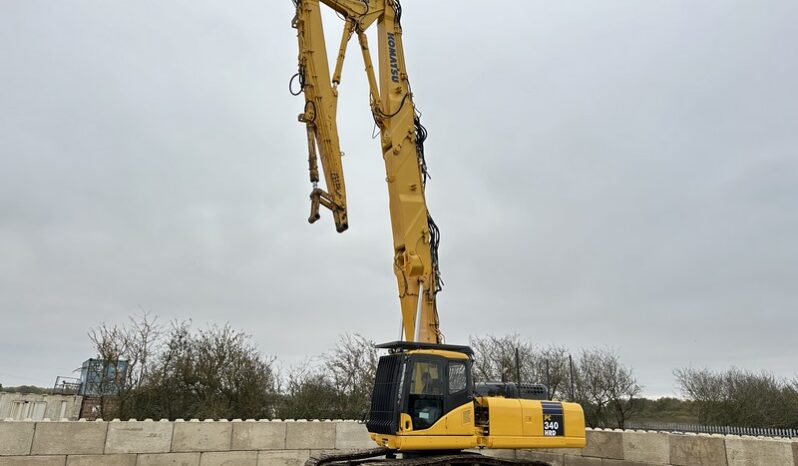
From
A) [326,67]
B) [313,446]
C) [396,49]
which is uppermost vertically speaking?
[396,49]

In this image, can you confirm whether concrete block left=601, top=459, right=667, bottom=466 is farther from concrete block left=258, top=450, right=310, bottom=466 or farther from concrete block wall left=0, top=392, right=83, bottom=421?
concrete block wall left=0, top=392, right=83, bottom=421

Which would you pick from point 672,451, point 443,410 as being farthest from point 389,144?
point 672,451

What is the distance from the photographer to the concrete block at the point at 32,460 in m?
7.54

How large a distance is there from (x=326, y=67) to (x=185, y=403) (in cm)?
1151

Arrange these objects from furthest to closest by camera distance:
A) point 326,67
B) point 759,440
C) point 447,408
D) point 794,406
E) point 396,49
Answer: point 794,406
point 396,49
point 326,67
point 759,440
point 447,408

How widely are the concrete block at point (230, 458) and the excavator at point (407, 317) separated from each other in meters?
2.76

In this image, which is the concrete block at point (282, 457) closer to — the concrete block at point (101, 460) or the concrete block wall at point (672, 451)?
the concrete block at point (101, 460)

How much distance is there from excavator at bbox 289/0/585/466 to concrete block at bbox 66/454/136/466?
3.50 metres

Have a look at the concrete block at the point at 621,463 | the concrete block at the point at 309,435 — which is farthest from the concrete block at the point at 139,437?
the concrete block at the point at 621,463

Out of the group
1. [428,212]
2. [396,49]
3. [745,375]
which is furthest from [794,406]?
[396,49]

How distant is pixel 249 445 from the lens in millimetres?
9227

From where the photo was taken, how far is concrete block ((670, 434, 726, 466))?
304 inches

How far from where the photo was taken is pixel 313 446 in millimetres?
9742

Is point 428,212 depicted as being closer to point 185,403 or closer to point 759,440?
point 759,440
